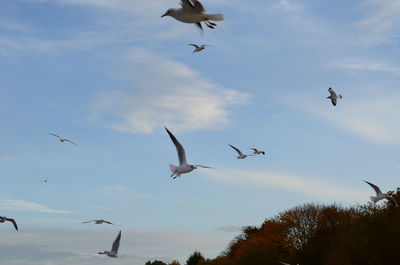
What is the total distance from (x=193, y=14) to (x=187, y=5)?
1.29 ft

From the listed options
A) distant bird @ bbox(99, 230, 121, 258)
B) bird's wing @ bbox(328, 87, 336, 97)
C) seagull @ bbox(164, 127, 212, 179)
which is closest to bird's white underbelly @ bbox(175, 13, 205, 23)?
seagull @ bbox(164, 127, 212, 179)

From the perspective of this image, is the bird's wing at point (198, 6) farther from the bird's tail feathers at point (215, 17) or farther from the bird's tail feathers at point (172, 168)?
the bird's tail feathers at point (172, 168)

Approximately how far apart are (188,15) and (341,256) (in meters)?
38.8

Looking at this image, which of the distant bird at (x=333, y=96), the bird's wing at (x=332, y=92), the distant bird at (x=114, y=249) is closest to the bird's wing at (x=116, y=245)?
the distant bird at (x=114, y=249)

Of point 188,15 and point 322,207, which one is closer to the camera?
point 188,15

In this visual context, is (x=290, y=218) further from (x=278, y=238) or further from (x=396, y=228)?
(x=396, y=228)

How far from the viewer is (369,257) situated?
5172 cm

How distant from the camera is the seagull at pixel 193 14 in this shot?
64.3ft

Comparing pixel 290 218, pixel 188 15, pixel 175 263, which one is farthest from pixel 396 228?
pixel 175 263

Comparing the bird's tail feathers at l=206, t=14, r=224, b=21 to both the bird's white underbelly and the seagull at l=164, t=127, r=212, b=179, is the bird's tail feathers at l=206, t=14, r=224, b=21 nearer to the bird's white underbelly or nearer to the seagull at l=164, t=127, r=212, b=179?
the bird's white underbelly

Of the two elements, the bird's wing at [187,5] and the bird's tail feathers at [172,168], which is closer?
the bird's wing at [187,5]

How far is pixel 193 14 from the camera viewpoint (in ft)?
65.6

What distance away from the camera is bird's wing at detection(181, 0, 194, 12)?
19559mm

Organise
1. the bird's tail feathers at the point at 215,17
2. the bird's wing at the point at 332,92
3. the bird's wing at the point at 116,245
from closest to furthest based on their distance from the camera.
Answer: the bird's tail feathers at the point at 215,17 < the bird's wing at the point at 116,245 < the bird's wing at the point at 332,92
